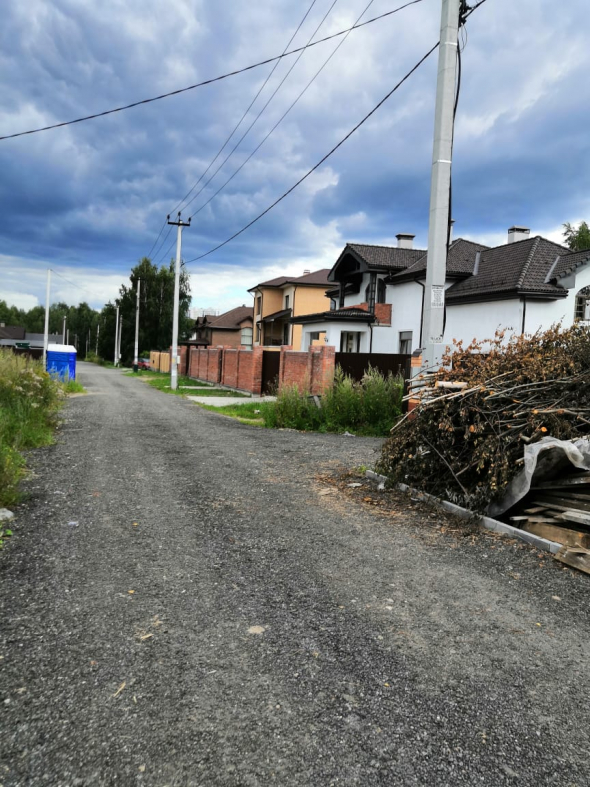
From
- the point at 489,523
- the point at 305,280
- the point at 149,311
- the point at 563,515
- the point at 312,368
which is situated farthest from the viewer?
the point at 149,311

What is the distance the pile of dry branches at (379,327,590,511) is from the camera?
5.95m

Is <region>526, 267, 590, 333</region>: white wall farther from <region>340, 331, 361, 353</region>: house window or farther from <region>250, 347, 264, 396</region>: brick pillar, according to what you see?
<region>250, 347, 264, 396</region>: brick pillar

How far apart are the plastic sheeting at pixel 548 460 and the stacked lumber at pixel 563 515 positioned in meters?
0.10

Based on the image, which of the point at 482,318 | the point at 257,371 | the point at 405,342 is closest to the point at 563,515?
the point at 482,318

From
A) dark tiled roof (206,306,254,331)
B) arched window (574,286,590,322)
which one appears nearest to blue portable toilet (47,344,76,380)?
arched window (574,286,590,322)

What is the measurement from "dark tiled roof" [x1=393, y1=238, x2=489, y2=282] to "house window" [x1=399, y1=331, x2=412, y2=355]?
2.53 metres

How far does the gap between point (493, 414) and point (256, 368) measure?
17513mm

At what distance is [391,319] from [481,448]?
22.7m

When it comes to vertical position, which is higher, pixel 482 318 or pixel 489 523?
pixel 482 318

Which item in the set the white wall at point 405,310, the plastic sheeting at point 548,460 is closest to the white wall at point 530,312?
the white wall at point 405,310

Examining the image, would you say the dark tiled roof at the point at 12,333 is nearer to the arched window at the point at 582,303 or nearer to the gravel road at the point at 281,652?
the arched window at the point at 582,303

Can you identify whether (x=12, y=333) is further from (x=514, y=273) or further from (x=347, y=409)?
(x=347, y=409)

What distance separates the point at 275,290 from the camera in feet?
153

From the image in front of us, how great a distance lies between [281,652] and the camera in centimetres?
329
